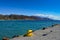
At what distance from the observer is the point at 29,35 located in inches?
896

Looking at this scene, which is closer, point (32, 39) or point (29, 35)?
point (32, 39)

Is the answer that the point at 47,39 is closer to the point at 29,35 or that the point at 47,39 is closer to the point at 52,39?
the point at 52,39

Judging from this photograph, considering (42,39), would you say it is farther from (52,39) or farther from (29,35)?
(29,35)

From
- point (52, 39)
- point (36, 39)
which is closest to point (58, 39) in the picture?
point (52, 39)

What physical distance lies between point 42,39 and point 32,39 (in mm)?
1061

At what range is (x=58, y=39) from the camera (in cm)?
1861

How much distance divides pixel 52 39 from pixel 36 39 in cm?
172

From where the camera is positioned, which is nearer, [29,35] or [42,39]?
[42,39]

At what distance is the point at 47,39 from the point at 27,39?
212 cm

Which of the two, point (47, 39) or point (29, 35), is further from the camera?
point (29, 35)

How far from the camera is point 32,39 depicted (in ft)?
64.6

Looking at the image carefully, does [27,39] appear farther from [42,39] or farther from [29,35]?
[29,35]

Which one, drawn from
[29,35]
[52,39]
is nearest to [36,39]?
[52,39]

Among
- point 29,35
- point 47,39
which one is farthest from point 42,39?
point 29,35
